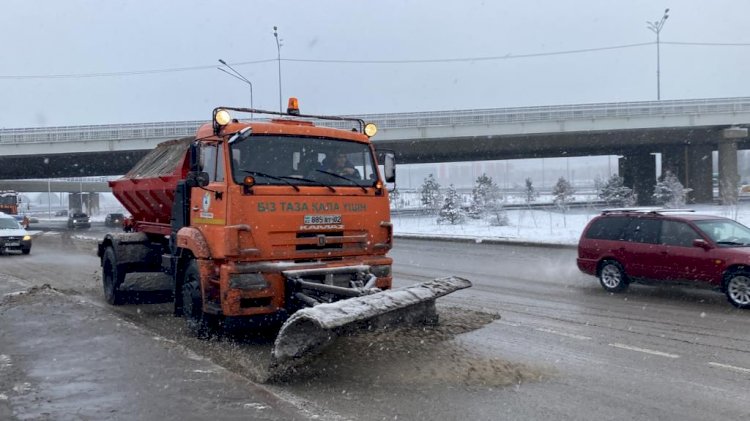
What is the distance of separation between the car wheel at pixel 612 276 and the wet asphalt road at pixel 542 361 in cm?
28

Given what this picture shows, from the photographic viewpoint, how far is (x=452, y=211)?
37.2m

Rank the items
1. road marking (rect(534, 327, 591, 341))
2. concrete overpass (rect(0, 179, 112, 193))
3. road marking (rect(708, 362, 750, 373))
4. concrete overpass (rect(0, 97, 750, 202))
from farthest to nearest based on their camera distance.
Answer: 1. concrete overpass (rect(0, 179, 112, 193))
2. concrete overpass (rect(0, 97, 750, 202))
3. road marking (rect(534, 327, 591, 341))
4. road marking (rect(708, 362, 750, 373))

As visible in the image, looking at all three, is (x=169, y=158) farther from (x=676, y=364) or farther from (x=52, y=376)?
(x=676, y=364)

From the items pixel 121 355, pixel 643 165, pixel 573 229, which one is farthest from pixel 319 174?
pixel 643 165

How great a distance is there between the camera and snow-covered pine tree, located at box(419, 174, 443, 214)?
4733 cm

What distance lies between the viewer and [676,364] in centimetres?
718

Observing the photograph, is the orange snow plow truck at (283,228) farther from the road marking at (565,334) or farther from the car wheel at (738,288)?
the car wheel at (738,288)

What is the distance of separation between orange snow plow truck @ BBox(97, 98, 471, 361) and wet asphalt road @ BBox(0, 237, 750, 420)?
1.69 feet

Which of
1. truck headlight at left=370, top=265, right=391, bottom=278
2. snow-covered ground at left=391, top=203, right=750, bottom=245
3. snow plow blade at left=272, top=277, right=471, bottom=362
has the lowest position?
snow-covered ground at left=391, top=203, right=750, bottom=245

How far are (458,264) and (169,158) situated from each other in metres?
9.77

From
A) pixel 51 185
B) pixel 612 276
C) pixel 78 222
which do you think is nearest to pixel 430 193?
pixel 78 222

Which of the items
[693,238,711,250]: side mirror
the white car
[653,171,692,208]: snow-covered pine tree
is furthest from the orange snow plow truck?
[653,171,692,208]: snow-covered pine tree

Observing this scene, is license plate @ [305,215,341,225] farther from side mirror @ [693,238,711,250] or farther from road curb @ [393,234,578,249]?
road curb @ [393,234,578,249]

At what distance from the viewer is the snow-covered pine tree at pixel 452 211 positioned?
37000 mm
